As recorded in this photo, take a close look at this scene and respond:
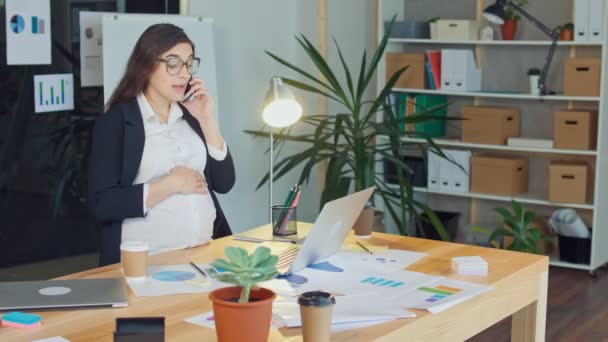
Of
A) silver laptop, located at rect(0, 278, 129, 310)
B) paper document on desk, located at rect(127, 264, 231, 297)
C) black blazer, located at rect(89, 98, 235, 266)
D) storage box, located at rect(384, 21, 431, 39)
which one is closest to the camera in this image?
silver laptop, located at rect(0, 278, 129, 310)

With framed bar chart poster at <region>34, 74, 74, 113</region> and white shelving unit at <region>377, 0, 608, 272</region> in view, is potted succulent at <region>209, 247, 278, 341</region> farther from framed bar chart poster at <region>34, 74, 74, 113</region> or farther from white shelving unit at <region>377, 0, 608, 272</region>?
white shelving unit at <region>377, 0, 608, 272</region>

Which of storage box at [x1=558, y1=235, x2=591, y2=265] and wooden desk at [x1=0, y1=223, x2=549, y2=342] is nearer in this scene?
wooden desk at [x1=0, y1=223, x2=549, y2=342]

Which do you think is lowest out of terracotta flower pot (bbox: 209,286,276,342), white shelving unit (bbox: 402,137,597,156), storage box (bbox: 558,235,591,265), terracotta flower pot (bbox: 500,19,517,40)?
storage box (bbox: 558,235,591,265)

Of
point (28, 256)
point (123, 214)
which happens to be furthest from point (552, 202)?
point (123, 214)

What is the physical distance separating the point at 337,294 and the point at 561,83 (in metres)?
3.96

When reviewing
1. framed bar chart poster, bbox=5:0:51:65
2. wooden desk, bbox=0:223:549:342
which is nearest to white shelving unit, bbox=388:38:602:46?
framed bar chart poster, bbox=5:0:51:65

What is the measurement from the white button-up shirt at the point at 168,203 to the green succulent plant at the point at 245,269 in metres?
1.27

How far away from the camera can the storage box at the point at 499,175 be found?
230 inches

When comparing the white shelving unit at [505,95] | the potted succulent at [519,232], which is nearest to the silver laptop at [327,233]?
the potted succulent at [519,232]

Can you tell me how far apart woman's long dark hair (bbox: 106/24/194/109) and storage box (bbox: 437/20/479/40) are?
10.3 ft

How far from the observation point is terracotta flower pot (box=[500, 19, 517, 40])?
580 centimetres

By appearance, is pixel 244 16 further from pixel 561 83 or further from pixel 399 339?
pixel 399 339

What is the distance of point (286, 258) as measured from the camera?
2.70m

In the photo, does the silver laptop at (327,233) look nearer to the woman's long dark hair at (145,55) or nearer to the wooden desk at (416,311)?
the wooden desk at (416,311)
